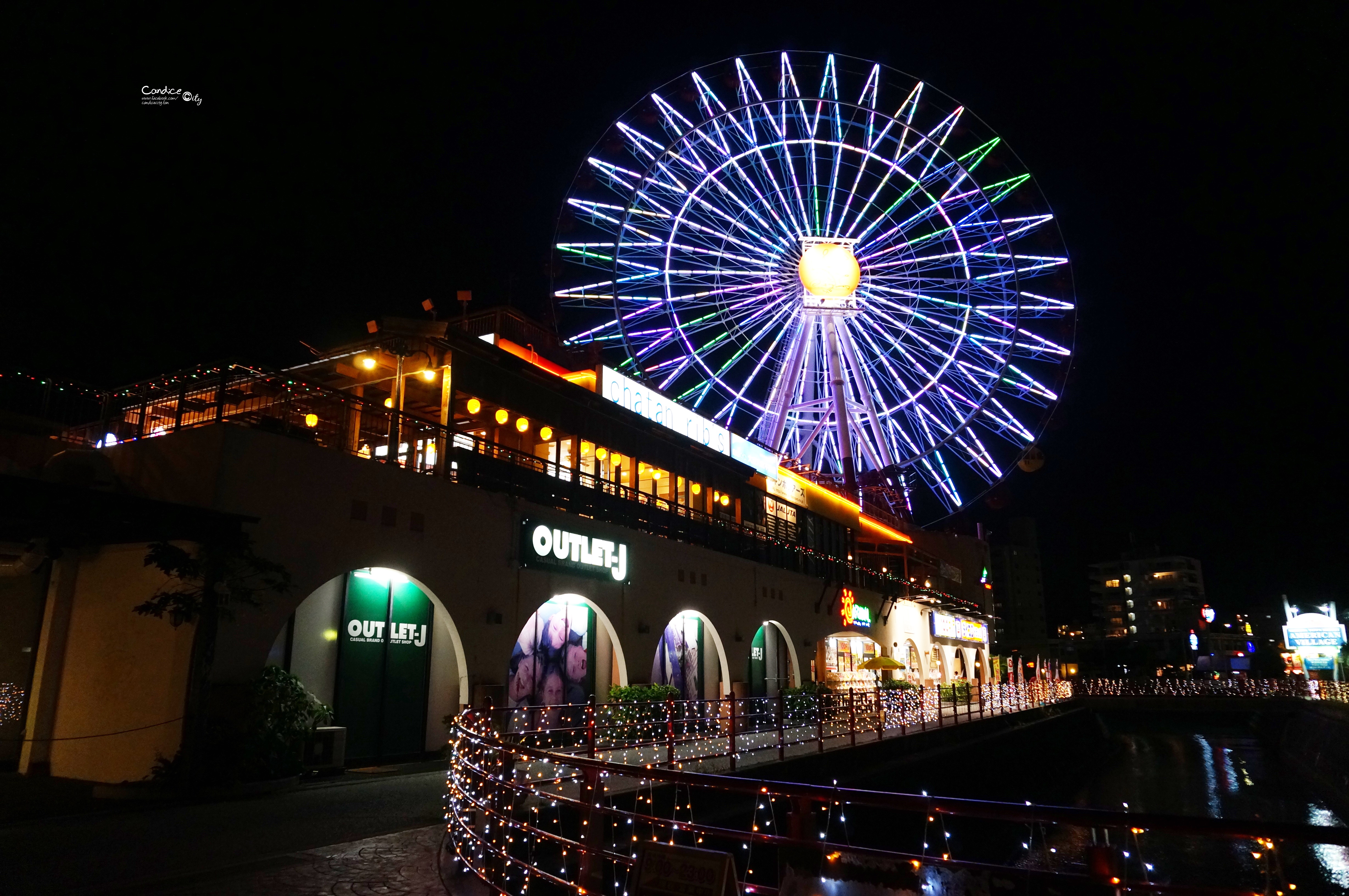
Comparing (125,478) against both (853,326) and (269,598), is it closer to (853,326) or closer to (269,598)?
(269,598)

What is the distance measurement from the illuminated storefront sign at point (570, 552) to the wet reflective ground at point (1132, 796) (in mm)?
6486

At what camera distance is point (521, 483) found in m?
17.8

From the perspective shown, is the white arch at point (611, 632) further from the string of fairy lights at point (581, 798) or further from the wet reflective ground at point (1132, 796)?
the wet reflective ground at point (1132, 796)

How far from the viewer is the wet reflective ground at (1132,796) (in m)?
10.1

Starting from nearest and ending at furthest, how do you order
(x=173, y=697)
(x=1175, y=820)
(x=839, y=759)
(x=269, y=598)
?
(x=1175, y=820), (x=173, y=697), (x=269, y=598), (x=839, y=759)

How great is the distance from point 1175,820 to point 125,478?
13856 mm

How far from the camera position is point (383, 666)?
15.2 metres

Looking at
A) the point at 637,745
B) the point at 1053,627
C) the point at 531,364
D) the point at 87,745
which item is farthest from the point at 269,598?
the point at 1053,627

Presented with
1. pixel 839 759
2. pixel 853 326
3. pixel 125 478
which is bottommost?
pixel 839 759

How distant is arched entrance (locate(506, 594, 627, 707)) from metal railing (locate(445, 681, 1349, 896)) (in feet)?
3.17

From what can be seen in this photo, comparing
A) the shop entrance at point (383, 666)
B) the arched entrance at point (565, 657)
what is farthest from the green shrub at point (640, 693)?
the shop entrance at point (383, 666)

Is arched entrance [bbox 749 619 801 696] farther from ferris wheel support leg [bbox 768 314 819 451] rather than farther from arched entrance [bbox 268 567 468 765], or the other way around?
arched entrance [bbox 268 567 468 765]

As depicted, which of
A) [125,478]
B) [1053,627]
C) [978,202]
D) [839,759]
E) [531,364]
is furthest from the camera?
[1053,627]

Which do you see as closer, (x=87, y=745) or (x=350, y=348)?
(x=87, y=745)
